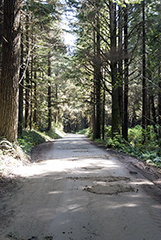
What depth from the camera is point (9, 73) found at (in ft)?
23.7

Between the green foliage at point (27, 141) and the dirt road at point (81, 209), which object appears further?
the green foliage at point (27, 141)

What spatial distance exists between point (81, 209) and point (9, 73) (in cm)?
565

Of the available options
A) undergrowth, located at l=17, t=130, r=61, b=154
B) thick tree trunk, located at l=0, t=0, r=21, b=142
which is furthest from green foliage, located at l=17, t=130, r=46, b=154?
thick tree trunk, located at l=0, t=0, r=21, b=142

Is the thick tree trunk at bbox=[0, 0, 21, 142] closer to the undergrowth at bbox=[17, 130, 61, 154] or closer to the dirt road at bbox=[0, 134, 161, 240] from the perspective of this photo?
the undergrowth at bbox=[17, 130, 61, 154]

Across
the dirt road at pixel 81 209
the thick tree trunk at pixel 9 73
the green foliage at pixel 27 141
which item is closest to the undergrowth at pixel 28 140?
the green foliage at pixel 27 141

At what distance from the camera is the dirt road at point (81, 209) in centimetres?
262

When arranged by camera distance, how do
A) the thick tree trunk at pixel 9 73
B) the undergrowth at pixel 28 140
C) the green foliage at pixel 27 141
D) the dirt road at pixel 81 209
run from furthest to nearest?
the undergrowth at pixel 28 140, the green foliage at pixel 27 141, the thick tree trunk at pixel 9 73, the dirt road at pixel 81 209

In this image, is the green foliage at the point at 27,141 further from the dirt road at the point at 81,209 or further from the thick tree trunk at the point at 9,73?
the dirt road at the point at 81,209

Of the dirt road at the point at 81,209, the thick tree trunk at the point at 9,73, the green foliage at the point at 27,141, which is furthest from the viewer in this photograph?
the green foliage at the point at 27,141

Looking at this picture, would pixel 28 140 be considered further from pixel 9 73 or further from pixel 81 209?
pixel 81 209

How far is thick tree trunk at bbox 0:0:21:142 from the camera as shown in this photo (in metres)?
7.14

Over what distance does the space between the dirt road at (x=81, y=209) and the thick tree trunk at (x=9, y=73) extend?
8.58 ft

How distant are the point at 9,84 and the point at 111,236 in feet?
20.2

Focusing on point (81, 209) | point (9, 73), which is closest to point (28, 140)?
point (9, 73)
